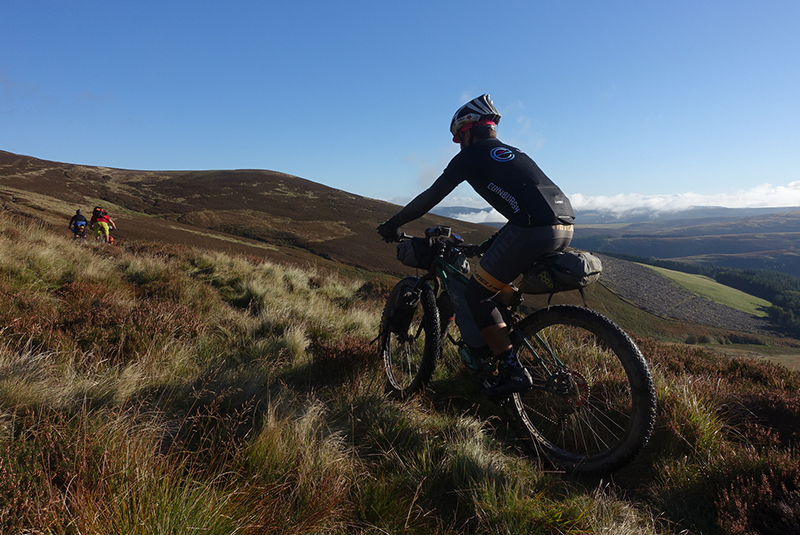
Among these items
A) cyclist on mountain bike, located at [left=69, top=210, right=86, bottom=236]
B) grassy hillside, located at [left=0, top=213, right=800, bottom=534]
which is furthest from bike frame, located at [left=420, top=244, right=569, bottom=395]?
cyclist on mountain bike, located at [left=69, top=210, right=86, bottom=236]

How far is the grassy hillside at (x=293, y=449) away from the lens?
1.70 metres

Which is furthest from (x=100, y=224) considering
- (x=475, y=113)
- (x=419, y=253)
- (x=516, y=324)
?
(x=516, y=324)

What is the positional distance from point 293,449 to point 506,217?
85.2 inches

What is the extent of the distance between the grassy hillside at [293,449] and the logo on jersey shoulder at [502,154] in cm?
202

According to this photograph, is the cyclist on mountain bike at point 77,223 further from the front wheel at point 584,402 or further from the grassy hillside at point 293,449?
the front wheel at point 584,402

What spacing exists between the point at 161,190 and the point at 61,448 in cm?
6603

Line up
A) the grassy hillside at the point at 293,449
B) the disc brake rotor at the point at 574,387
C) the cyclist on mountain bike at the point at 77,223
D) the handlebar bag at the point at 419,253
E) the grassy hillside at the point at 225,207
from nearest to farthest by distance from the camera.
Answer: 1. the grassy hillside at the point at 293,449
2. the disc brake rotor at the point at 574,387
3. the handlebar bag at the point at 419,253
4. the cyclist on mountain bike at the point at 77,223
5. the grassy hillside at the point at 225,207

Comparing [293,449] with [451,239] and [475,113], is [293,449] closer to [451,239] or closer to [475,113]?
[451,239]

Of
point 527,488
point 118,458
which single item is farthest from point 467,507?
point 118,458

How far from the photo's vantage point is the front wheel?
2459 mm

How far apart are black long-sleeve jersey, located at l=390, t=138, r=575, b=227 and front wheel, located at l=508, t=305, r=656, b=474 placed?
729mm

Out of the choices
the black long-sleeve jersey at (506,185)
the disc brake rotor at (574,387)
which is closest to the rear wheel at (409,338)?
the black long-sleeve jersey at (506,185)

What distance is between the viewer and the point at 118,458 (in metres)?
1.79

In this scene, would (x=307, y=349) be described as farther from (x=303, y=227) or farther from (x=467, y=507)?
(x=303, y=227)
